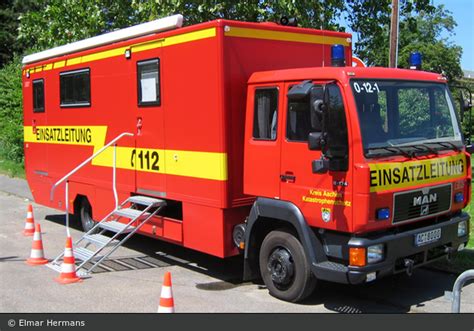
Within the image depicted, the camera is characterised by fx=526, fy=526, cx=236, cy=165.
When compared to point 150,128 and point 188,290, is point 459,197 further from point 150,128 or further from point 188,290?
point 150,128

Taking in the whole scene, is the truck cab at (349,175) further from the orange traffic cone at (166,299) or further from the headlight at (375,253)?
the orange traffic cone at (166,299)

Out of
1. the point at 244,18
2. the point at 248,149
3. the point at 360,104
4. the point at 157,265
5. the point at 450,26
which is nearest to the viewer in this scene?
the point at 360,104

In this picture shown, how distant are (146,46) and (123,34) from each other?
75 cm

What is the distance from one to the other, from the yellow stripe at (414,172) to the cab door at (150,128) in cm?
313

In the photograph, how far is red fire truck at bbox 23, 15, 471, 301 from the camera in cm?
505

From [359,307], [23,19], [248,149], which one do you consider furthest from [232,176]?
[23,19]

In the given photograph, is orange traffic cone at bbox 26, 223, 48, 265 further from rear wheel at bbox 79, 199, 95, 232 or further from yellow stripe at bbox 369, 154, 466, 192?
yellow stripe at bbox 369, 154, 466, 192

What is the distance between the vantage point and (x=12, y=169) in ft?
64.1

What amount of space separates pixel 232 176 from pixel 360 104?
1753mm

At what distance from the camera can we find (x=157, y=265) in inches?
295

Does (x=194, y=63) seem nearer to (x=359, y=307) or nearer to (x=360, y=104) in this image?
(x=360, y=104)

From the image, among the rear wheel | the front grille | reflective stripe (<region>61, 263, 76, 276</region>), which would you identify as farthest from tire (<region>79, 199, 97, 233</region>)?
the front grille

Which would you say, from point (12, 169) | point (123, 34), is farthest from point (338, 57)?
point (12, 169)

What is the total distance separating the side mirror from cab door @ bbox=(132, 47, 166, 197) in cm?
257
